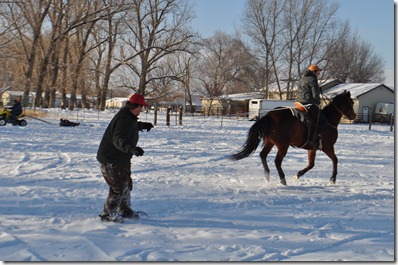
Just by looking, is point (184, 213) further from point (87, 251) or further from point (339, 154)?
point (339, 154)

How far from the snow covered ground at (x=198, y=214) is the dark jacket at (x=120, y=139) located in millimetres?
803

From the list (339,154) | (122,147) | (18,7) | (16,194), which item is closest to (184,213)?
(122,147)

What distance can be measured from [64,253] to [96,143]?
1067 centimetres

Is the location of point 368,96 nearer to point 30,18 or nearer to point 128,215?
point 30,18

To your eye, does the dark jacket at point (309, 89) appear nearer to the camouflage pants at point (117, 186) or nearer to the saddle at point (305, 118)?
the saddle at point (305, 118)

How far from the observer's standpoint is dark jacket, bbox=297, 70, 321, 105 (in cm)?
830

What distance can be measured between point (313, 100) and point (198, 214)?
3997 millimetres

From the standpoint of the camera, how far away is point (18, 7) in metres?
32.5

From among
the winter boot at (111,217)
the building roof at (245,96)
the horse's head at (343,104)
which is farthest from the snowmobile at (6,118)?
the building roof at (245,96)

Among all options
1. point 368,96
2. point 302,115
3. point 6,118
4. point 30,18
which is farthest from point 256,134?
point 368,96

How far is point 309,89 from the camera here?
8.41 meters

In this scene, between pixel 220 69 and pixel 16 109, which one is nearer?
pixel 16 109

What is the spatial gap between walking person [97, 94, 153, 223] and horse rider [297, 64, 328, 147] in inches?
166

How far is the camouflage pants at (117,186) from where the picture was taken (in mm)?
5227
